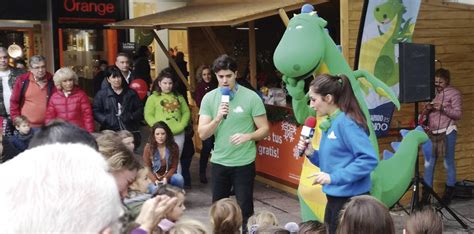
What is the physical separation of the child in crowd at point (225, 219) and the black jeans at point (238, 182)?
61.0 inches

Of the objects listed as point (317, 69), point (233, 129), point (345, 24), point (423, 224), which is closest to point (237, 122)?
point (233, 129)

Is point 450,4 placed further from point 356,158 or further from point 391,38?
point 356,158

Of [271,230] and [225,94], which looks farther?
[225,94]

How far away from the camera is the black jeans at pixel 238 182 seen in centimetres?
545

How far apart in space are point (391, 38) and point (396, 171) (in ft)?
6.02

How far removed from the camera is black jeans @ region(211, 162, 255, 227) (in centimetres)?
545

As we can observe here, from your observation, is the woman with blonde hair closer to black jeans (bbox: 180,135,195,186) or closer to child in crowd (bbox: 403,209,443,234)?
child in crowd (bbox: 403,209,443,234)

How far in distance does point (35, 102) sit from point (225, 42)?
4.66m

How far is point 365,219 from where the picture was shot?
2.91 m

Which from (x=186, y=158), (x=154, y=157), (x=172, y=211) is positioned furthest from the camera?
(x=186, y=158)

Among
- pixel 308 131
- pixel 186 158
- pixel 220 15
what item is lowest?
pixel 186 158

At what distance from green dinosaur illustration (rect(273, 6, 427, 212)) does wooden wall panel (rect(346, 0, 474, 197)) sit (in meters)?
1.61

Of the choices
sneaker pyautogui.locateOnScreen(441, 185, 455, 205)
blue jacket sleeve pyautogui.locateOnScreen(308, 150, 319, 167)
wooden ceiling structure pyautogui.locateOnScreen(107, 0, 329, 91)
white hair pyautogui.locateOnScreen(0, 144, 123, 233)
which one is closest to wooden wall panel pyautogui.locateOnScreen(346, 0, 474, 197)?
sneaker pyautogui.locateOnScreen(441, 185, 455, 205)

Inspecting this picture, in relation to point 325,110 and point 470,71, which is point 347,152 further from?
point 470,71
